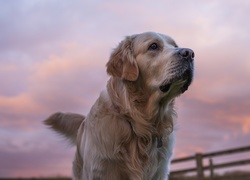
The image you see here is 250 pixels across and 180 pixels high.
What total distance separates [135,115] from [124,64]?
0.53m

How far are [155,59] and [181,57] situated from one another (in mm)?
309

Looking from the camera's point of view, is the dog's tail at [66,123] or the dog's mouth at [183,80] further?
the dog's tail at [66,123]

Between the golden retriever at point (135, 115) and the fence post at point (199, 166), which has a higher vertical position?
the fence post at point (199, 166)

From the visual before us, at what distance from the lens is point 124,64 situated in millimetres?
4645

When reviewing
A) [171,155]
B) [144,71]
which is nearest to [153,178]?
[171,155]

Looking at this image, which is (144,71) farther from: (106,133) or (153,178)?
(153,178)

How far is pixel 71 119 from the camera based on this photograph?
254 inches

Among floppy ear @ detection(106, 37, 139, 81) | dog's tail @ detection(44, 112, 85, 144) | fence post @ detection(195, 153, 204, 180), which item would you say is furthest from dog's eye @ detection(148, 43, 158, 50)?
fence post @ detection(195, 153, 204, 180)

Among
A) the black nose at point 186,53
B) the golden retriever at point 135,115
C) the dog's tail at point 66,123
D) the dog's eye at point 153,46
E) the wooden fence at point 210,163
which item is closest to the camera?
the black nose at point 186,53

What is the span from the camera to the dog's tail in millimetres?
6427

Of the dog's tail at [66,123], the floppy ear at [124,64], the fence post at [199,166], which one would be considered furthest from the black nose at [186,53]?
the fence post at [199,166]

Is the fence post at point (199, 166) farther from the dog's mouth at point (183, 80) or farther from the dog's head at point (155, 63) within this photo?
the dog's mouth at point (183, 80)

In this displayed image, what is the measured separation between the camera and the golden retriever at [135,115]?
14.9 feet

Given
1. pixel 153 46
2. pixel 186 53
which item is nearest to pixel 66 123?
pixel 153 46
